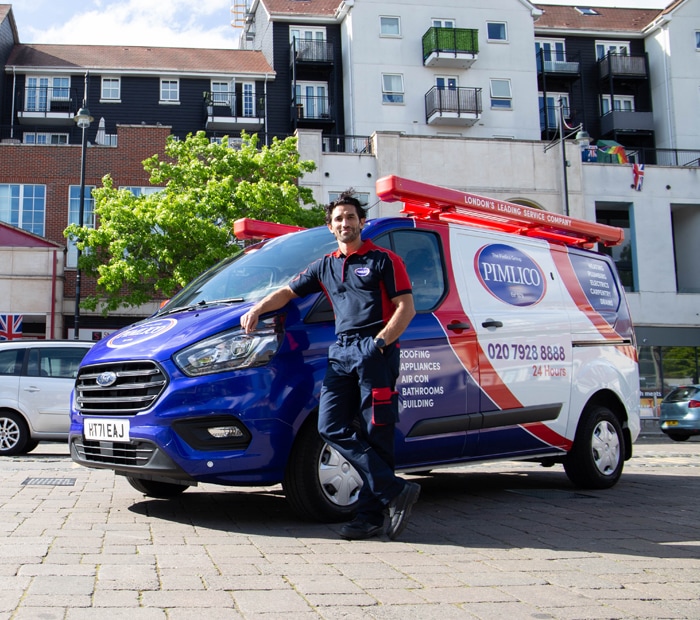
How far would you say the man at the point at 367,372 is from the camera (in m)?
4.68

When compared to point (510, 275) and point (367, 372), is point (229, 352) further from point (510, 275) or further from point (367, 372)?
point (510, 275)

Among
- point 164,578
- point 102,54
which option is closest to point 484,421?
point 164,578

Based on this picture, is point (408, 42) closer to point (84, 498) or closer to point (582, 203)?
point (582, 203)

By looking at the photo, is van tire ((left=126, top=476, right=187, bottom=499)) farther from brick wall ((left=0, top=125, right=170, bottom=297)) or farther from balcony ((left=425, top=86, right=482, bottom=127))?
balcony ((left=425, top=86, right=482, bottom=127))

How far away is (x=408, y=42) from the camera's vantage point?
38719 mm

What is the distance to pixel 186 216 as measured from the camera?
2198 centimetres

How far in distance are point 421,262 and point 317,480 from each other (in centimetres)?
193

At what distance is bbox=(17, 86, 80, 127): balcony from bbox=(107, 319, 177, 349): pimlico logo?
36071 mm

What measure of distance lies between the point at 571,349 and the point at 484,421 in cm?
142

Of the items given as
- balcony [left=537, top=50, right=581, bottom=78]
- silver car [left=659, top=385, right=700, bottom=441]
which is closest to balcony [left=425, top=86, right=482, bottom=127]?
balcony [left=537, top=50, right=581, bottom=78]

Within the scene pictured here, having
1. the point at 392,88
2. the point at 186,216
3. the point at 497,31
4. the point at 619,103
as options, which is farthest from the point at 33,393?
the point at 619,103

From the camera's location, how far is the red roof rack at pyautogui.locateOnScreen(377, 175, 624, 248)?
5.97m

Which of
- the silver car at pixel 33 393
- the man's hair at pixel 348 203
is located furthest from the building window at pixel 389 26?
the man's hair at pixel 348 203

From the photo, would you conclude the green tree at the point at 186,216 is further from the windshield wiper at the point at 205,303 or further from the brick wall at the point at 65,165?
the windshield wiper at the point at 205,303
